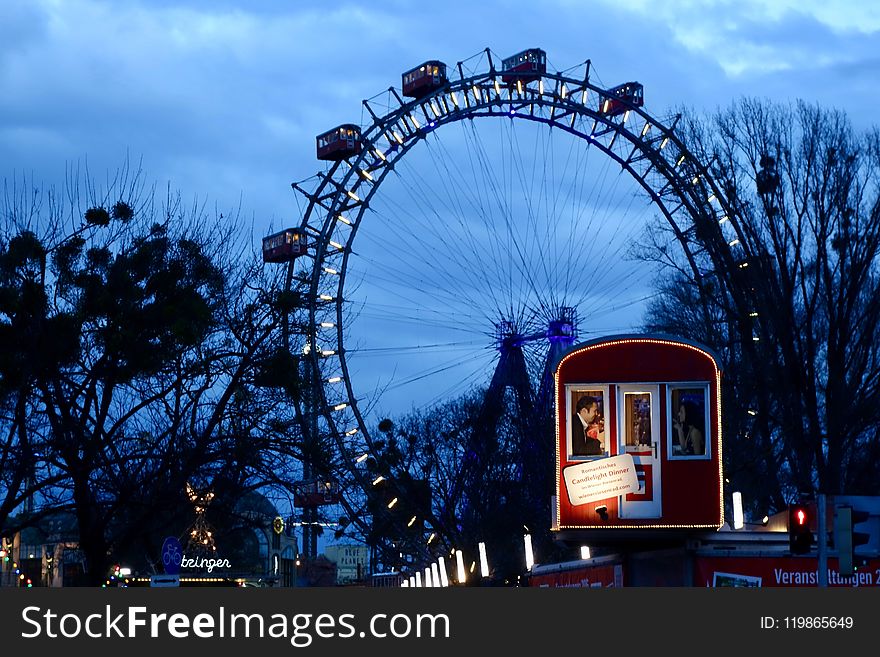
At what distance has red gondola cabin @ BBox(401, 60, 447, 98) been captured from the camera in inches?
2186

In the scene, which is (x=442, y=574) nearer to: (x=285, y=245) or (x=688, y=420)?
(x=285, y=245)

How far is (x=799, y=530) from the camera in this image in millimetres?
19797

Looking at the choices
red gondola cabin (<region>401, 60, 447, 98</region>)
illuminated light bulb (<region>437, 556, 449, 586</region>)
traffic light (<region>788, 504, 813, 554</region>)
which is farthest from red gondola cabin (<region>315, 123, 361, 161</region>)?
traffic light (<region>788, 504, 813, 554</region>)

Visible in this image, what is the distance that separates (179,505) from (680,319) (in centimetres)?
3823

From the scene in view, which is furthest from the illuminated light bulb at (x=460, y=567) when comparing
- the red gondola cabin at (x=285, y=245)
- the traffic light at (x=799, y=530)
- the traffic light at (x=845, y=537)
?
the traffic light at (x=845, y=537)

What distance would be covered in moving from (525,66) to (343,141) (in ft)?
25.6

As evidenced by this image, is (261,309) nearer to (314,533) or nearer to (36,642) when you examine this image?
(36,642)

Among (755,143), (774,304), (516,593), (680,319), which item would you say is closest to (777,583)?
(516,593)

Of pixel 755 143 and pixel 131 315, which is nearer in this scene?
pixel 131 315

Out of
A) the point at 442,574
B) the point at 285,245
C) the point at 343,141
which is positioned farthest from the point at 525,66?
the point at 442,574

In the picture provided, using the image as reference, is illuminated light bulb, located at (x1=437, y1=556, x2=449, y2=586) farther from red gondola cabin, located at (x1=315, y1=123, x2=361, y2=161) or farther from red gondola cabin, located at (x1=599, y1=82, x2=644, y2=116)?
red gondola cabin, located at (x1=599, y1=82, x2=644, y2=116)

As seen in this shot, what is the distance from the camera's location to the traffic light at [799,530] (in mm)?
19656

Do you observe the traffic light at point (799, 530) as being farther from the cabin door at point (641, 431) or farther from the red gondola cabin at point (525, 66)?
the red gondola cabin at point (525, 66)

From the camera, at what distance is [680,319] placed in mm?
62969
